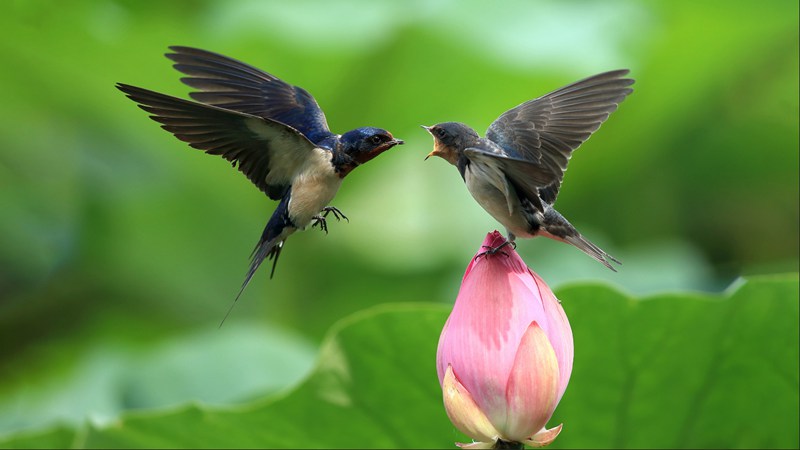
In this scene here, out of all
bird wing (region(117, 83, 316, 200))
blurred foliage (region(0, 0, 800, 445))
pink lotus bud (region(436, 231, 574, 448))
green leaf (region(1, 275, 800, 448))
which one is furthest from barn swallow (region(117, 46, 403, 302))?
blurred foliage (region(0, 0, 800, 445))

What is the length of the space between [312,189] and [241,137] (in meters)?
0.07

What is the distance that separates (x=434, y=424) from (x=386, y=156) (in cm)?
135

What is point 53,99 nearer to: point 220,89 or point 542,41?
point 542,41

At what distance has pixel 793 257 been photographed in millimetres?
2789

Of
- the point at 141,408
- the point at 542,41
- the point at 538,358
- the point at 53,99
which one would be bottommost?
the point at 141,408

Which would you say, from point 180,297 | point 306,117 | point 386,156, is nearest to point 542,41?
point 386,156

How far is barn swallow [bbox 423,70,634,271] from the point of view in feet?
2.45

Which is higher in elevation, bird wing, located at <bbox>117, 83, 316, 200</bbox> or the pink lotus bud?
bird wing, located at <bbox>117, 83, 316, 200</bbox>

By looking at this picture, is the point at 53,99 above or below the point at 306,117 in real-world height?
above

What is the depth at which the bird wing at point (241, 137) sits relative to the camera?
70cm

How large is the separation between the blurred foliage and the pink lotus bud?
4.81 ft

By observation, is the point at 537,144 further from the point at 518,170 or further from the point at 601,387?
the point at 601,387

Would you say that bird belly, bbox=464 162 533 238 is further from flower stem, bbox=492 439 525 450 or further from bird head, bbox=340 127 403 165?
flower stem, bbox=492 439 525 450

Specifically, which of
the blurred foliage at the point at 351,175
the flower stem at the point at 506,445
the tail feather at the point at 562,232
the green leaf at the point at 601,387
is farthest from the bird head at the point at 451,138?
the blurred foliage at the point at 351,175
